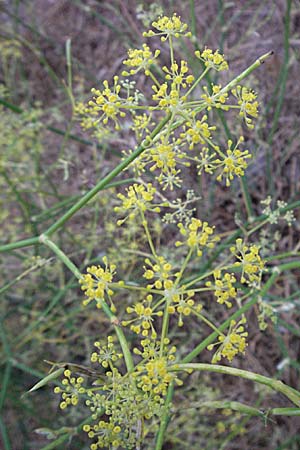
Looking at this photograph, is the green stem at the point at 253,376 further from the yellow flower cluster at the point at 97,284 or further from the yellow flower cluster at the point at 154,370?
the yellow flower cluster at the point at 97,284

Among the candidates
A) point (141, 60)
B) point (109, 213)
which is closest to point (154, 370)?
point (141, 60)

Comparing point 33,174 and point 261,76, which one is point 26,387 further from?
point 261,76

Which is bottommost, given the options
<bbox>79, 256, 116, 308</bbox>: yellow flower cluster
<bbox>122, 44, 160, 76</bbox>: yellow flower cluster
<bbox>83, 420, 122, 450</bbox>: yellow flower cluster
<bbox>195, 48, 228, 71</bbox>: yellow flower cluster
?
<bbox>83, 420, 122, 450</bbox>: yellow flower cluster

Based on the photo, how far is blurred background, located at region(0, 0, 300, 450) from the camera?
2479mm

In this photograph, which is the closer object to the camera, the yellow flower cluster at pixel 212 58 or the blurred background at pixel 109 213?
the yellow flower cluster at pixel 212 58

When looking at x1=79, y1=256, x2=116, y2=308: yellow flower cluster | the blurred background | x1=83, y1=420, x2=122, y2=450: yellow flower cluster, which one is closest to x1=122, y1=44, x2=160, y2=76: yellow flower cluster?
x1=79, y1=256, x2=116, y2=308: yellow flower cluster

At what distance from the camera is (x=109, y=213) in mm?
2584

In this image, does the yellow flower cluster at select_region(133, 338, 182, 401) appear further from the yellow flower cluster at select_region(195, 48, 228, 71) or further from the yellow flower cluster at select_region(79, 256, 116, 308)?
the yellow flower cluster at select_region(195, 48, 228, 71)

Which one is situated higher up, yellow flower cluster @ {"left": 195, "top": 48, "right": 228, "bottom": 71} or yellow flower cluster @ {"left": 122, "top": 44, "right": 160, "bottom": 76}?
yellow flower cluster @ {"left": 122, "top": 44, "right": 160, "bottom": 76}

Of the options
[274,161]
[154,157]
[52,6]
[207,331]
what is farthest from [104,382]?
[52,6]

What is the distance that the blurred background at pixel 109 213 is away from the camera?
2.48 m

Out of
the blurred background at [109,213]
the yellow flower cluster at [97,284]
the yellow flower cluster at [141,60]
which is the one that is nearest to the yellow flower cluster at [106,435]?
the yellow flower cluster at [97,284]

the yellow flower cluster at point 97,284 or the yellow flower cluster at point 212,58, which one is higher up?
the yellow flower cluster at point 212,58

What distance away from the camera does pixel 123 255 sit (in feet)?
7.50
